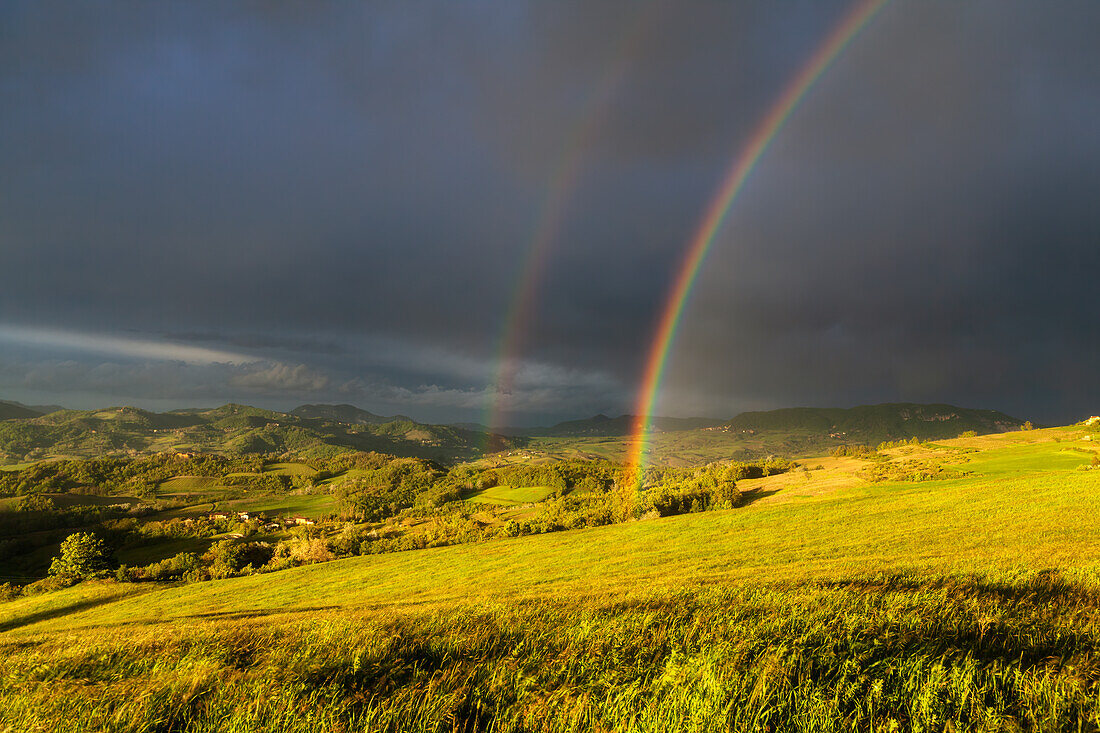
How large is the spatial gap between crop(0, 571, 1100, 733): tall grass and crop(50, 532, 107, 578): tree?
4054 inches

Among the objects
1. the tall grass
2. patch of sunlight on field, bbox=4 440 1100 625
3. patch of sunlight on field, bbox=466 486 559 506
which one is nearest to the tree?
patch of sunlight on field, bbox=4 440 1100 625

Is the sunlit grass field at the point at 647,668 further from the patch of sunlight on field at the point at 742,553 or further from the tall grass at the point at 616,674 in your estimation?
the patch of sunlight on field at the point at 742,553

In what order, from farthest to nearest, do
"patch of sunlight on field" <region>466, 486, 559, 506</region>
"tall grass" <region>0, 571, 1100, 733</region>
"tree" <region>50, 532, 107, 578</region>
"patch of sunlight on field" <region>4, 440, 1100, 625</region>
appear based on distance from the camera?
"patch of sunlight on field" <region>466, 486, 559, 506</region> → "tree" <region>50, 532, 107, 578</region> → "patch of sunlight on field" <region>4, 440, 1100, 625</region> → "tall grass" <region>0, 571, 1100, 733</region>

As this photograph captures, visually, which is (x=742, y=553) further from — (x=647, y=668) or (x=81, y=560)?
(x=81, y=560)

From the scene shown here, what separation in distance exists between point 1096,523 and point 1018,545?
299 inches

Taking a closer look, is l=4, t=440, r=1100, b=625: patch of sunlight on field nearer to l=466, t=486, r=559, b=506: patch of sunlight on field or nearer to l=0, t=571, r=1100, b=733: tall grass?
l=0, t=571, r=1100, b=733: tall grass

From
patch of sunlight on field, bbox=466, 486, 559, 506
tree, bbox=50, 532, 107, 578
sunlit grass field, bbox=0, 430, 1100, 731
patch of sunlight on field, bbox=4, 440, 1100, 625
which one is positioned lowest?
patch of sunlight on field, bbox=466, 486, 559, 506

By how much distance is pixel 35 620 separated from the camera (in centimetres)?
3925

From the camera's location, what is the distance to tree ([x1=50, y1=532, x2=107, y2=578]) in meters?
77.2

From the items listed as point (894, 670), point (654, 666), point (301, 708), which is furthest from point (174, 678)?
point (894, 670)

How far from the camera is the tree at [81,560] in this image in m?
77.2

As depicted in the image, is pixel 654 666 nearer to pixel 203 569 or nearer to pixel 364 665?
pixel 364 665

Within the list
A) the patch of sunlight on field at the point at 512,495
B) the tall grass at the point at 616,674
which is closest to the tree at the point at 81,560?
the patch of sunlight on field at the point at 512,495

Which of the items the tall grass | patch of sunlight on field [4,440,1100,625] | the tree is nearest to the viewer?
the tall grass
